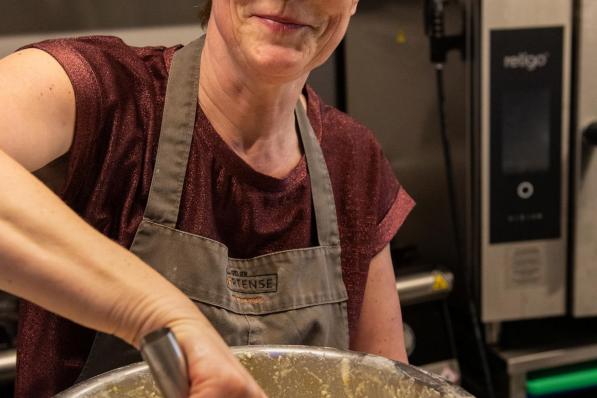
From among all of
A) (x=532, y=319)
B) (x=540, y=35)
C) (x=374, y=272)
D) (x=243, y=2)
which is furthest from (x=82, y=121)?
(x=532, y=319)

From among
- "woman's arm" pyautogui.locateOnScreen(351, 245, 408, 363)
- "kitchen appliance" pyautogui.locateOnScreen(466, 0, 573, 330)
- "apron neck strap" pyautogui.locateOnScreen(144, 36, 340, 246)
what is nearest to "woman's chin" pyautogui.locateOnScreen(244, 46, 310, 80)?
"apron neck strap" pyautogui.locateOnScreen(144, 36, 340, 246)

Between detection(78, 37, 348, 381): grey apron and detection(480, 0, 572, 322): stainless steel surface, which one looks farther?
detection(480, 0, 572, 322): stainless steel surface

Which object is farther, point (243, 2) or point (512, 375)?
point (512, 375)

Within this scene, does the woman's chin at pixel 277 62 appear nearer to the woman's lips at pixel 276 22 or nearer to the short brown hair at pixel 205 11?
the woman's lips at pixel 276 22

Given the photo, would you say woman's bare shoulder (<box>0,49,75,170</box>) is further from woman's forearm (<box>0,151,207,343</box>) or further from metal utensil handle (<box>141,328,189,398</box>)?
metal utensil handle (<box>141,328,189,398</box>)

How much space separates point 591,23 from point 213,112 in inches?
30.9

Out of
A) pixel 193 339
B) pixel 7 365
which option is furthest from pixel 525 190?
pixel 193 339

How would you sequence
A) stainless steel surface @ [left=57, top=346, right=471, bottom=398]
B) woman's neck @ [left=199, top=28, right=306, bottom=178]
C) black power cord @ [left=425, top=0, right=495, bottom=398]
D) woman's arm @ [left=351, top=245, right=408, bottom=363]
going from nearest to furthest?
stainless steel surface @ [left=57, top=346, right=471, bottom=398] < woman's neck @ [left=199, top=28, right=306, bottom=178] < woman's arm @ [left=351, top=245, right=408, bottom=363] < black power cord @ [left=425, top=0, right=495, bottom=398]

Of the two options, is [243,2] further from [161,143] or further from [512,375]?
[512,375]

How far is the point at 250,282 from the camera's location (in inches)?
40.8

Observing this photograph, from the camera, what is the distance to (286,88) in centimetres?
104

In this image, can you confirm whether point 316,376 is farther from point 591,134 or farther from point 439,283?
point 591,134

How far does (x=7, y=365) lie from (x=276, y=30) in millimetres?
755

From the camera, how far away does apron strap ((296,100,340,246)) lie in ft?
3.64
